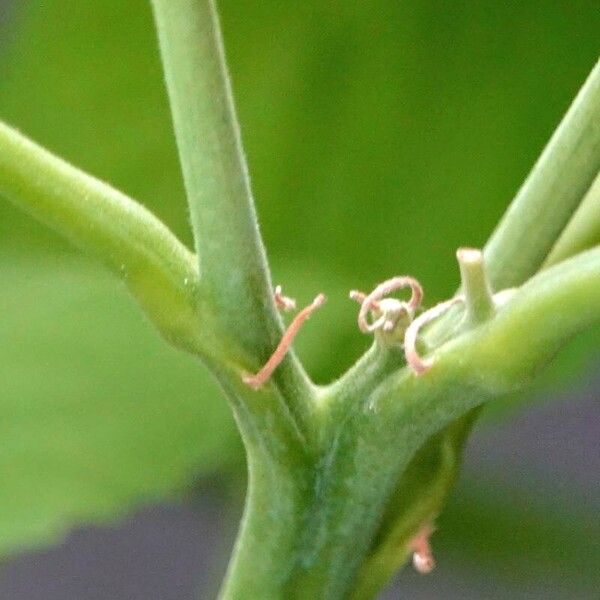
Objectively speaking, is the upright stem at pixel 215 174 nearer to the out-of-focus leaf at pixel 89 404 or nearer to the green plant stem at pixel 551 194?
the green plant stem at pixel 551 194

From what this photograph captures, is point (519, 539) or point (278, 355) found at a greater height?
point (278, 355)

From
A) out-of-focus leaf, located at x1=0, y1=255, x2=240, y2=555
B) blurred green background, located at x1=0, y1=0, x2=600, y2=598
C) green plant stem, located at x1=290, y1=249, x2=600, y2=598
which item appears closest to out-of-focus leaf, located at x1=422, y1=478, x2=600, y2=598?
blurred green background, located at x1=0, y1=0, x2=600, y2=598

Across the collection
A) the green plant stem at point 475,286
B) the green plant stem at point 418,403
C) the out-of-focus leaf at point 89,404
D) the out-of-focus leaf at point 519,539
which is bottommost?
the out-of-focus leaf at point 519,539

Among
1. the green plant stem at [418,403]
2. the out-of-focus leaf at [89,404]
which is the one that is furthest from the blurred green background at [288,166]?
the green plant stem at [418,403]

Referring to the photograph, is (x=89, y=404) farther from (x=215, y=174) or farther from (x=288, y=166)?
(x=215, y=174)

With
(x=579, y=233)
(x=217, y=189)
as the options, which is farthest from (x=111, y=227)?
(x=579, y=233)

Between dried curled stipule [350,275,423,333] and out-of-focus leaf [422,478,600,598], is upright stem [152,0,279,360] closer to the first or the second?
dried curled stipule [350,275,423,333]
